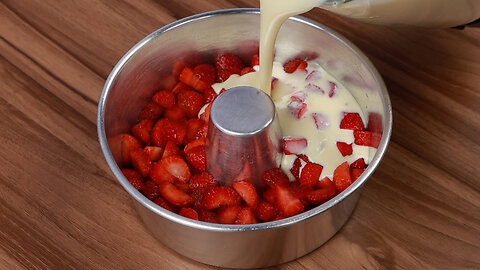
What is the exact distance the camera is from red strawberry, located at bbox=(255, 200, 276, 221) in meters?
1.18

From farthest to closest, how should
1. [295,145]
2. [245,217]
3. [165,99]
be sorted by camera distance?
1. [165,99]
2. [295,145]
3. [245,217]

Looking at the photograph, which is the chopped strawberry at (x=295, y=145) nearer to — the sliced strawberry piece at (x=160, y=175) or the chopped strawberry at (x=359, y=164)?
the chopped strawberry at (x=359, y=164)

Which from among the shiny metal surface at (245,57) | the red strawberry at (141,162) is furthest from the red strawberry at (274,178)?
the red strawberry at (141,162)

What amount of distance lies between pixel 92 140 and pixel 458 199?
2.42ft

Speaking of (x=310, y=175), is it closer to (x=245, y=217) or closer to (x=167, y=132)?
(x=245, y=217)

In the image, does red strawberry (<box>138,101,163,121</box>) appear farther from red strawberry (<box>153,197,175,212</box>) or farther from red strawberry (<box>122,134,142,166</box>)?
red strawberry (<box>153,197,175,212</box>)

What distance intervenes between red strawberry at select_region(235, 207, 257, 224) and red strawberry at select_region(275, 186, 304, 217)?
0.06 metres

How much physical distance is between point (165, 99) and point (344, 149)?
1.26ft

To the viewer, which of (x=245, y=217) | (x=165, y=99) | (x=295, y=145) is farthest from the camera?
(x=165, y=99)

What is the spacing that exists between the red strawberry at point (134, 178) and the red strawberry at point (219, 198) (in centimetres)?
13

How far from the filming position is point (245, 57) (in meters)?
1.43

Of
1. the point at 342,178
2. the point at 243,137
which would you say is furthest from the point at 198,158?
the point at 342,178

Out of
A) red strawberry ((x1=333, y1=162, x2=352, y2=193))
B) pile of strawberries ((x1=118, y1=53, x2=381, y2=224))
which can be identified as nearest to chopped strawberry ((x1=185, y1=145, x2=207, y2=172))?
pile of strawberries ((x1=118, y1=53, x2=381, y2=224))

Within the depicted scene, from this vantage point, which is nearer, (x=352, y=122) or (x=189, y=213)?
(x=189, y=213)
